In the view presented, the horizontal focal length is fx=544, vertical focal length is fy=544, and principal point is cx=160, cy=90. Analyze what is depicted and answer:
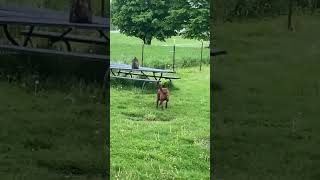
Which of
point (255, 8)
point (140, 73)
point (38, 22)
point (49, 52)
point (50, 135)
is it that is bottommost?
point (50, 135)

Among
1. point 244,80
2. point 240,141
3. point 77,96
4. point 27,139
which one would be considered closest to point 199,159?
point 240,141

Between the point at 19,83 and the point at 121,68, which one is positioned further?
the point at 19,83

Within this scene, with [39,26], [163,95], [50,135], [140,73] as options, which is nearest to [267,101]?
[163,95]

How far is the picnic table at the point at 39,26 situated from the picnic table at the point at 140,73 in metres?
0.16

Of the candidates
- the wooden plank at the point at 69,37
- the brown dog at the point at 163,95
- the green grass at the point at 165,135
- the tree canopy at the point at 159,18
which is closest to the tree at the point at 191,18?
the tree canopy at the point at 159,18

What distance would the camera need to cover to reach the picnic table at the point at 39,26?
12.1 feet

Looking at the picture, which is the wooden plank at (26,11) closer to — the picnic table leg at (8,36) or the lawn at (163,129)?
the picnic table leg at (8,36)

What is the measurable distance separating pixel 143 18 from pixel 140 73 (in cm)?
37

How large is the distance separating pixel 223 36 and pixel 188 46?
0.23 metres

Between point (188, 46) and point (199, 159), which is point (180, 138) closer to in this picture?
point (199, 159)

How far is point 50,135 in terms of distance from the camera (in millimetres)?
3807

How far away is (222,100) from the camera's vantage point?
11.7ft

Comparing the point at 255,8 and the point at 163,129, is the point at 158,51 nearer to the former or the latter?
the point at 163,129

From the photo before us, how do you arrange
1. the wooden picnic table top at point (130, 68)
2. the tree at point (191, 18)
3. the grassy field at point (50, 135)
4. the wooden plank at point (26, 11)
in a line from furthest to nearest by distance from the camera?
the wooden plank at point (26, 11) → the grassy field at point (50, 135) → the wooden picnic table top at point (130, 68) → the tree at point (191, 18)
